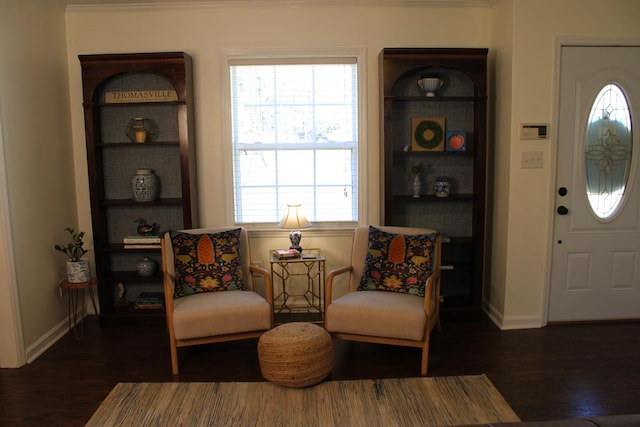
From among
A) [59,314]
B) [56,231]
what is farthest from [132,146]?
[59,314]

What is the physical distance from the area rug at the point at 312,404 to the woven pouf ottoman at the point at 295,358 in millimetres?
76

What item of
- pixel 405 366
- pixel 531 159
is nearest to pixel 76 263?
pixel 405 366

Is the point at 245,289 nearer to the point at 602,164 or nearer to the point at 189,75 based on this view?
the point at 189,75

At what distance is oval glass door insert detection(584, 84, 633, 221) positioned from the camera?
3502 millimetres

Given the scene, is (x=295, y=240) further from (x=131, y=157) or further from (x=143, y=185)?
(x=131, y=157)

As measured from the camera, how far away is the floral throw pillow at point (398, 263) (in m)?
3.17

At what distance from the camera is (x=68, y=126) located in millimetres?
3791

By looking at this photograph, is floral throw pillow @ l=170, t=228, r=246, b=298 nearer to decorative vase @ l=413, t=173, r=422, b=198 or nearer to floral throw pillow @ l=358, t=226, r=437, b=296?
floral throw pillow @ l=358, t=226, r=437, b=296

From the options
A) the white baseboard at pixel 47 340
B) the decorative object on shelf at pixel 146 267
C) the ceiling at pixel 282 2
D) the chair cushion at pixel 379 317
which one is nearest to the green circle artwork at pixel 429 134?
the ceiling at pixel 282 2

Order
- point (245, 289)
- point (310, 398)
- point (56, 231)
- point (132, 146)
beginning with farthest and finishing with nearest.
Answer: point (132, 146)
point (56, 231)
point (245, 289)
point (310, 398)

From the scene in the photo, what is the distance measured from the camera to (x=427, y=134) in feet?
12.5

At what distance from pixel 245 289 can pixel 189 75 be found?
1.75 meters

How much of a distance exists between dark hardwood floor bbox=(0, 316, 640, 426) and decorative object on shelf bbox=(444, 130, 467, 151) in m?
1.42

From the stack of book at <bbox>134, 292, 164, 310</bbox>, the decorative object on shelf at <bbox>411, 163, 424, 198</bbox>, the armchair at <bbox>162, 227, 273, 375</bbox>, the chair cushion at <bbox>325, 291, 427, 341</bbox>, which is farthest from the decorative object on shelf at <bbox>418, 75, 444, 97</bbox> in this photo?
the stack of book at <bbox>134, 292, 164, 310</bbox>
